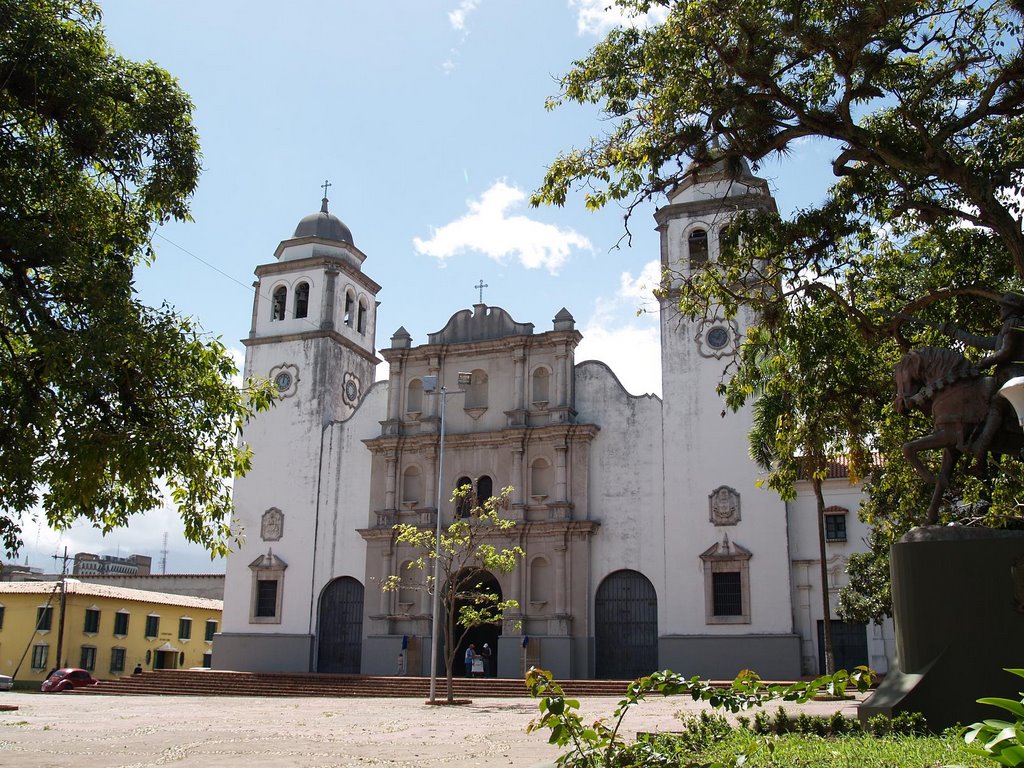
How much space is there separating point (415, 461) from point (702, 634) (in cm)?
1031

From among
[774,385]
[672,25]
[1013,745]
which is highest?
[672,25]

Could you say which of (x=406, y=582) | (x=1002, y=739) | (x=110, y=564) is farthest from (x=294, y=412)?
(x=110, y=564)

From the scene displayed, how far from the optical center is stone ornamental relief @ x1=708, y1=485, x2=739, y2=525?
26.5m

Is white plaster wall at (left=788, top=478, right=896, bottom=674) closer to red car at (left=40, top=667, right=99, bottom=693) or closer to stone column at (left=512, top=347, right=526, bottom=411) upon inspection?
stone column at (left=512, top=347, right=526, bottom=411)

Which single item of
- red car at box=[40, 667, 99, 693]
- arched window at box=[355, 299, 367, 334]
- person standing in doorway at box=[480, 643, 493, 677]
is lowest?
red car at box=[40, 667, 99, 693]

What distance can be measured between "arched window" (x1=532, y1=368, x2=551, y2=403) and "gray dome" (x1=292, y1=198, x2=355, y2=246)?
961cm

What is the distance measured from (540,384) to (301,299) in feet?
31.6

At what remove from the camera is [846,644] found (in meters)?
25.6

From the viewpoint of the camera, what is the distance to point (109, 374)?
25.6 ft

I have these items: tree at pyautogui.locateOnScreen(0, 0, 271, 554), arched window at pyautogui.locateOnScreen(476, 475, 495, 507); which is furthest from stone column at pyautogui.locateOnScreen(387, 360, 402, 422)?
tree at pyautogui.locateOnScreen(0, 0, 271, 554)

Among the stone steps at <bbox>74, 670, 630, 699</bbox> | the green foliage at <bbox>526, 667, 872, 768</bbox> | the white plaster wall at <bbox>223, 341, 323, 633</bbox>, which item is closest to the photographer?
the green foliage at <bbox>526, 667, 872, 768</bbox>

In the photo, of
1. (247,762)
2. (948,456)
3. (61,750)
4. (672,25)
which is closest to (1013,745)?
(948,456)

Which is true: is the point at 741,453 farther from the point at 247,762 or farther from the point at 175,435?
the point at 175,435

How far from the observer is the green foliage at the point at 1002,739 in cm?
230
